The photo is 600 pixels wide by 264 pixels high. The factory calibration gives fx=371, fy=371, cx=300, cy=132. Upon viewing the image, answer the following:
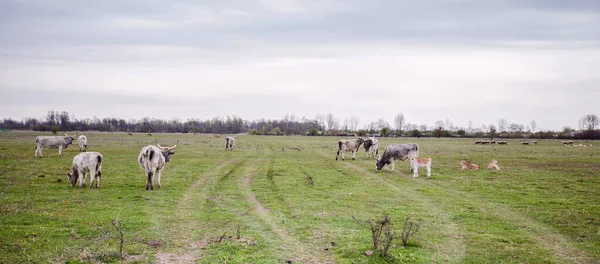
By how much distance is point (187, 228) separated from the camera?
452 inches

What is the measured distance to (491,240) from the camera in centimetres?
1041

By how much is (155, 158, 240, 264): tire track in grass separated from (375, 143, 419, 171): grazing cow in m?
13.9

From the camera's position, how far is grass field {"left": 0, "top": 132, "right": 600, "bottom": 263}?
361 inches

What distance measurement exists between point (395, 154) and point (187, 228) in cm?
2013

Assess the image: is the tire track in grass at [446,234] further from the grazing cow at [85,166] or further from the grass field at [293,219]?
the grazing cow at [85,166]

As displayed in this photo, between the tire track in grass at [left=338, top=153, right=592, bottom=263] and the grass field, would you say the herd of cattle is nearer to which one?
the grass field

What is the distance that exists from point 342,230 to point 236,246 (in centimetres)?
340

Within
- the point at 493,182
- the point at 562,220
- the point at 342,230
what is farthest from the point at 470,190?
the point at 342,230

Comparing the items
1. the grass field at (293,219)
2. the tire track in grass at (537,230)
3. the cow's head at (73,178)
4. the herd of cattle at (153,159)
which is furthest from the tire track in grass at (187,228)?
the tire track in grass at (537,230)

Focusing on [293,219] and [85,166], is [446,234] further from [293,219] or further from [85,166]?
[85,166]

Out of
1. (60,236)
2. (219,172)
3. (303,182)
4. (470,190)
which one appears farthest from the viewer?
(219,172)

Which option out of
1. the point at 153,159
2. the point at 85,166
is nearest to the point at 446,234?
the point at 153,159

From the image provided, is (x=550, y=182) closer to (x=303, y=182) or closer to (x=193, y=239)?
(x=303, y=182)

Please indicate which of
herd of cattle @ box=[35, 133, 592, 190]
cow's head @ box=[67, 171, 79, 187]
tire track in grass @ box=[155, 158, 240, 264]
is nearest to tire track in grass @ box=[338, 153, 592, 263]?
herd of cattle @ box=[35, 133, 592, 190]
